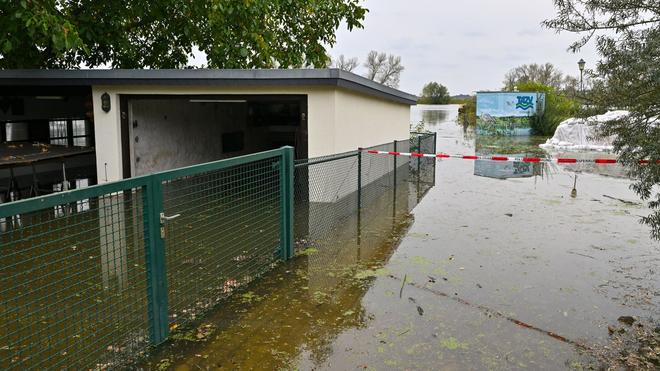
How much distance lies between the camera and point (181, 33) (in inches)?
627

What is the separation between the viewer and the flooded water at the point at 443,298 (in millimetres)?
3939

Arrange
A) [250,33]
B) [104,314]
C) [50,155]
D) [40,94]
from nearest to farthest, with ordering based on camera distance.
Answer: [104,314] → [50,155] → [40,94] → [250,33]

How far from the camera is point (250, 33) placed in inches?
558

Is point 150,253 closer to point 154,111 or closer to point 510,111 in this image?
point 154,111

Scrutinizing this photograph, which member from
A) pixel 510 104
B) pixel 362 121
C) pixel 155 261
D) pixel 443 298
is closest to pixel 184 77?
pixel 362 121

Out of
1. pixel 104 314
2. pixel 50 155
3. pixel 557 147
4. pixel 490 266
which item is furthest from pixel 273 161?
pixel 557 147

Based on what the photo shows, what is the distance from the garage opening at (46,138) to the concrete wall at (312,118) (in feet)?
1.57

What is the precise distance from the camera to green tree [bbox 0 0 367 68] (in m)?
12.9

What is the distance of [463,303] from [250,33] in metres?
11.1

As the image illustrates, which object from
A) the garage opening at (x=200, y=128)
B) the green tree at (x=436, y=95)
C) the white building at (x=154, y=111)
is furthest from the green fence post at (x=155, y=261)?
the green tree at (x=436, y=95)

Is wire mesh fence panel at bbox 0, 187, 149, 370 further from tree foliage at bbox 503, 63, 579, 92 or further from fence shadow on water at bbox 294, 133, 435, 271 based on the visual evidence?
tree foliage at bbox 503, 63, 579, 92

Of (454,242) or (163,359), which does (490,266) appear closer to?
(454,242)

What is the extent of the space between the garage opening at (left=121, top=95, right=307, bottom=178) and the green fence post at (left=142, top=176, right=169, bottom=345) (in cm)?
637

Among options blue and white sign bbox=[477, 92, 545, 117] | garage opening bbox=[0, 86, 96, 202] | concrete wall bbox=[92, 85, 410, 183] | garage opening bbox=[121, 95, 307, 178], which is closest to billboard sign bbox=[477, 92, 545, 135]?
blue and white sign bbox=[477, 92, 545, 117]
